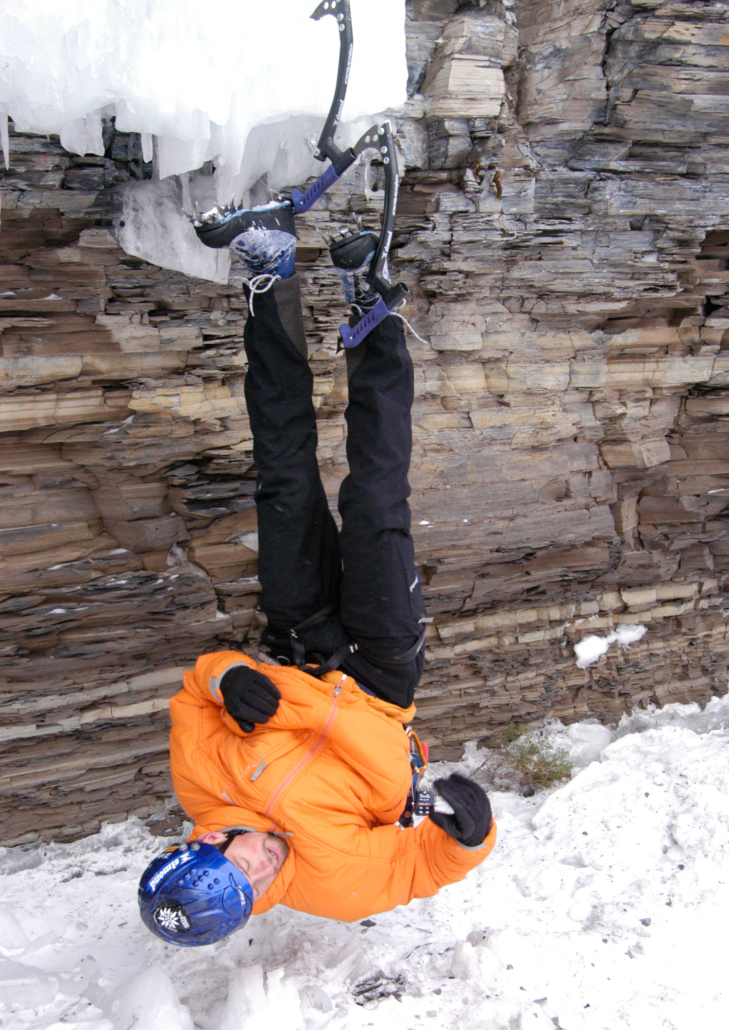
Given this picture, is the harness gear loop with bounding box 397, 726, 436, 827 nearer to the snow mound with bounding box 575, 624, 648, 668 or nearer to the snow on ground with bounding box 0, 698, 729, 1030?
the snow on ground with bounding box 0, 698, 729, 1030

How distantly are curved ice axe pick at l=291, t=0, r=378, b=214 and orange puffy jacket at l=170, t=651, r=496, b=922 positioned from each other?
1.89 m

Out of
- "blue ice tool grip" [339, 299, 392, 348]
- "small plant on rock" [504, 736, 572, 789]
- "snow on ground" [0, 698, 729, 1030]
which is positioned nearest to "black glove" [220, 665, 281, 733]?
"snow on ground" [0, 698, 729, 1030]

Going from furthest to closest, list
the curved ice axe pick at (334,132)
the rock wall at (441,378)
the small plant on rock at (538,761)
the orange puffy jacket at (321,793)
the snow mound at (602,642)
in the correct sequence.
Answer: the snow mound at (602,642)
the small plant on rock at (538,761)
the rock wall at (441,378)
the curved ice axe pick at (334,132)
the orange puffy jacket at (321,793)

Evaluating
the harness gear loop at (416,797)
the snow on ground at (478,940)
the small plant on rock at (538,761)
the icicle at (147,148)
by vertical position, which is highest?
the icicle at (147,148)

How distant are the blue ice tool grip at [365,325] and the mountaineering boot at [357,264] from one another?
0.28 feet

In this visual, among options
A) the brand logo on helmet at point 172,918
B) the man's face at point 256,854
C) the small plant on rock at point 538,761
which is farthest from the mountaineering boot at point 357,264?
the small plant on rock at point 538,761

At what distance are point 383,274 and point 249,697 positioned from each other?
1.68 metres

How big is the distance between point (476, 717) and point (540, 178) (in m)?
3.56

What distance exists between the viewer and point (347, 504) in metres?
2.61

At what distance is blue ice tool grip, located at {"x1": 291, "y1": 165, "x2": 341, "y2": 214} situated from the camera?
2545mm

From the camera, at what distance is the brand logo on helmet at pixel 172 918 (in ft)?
6.82

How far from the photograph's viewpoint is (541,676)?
4934 millimetres

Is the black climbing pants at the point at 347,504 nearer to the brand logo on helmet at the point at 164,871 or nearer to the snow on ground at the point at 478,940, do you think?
the brand logo on helmet at the point at 164,871

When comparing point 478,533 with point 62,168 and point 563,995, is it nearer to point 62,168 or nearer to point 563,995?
point 563,995
